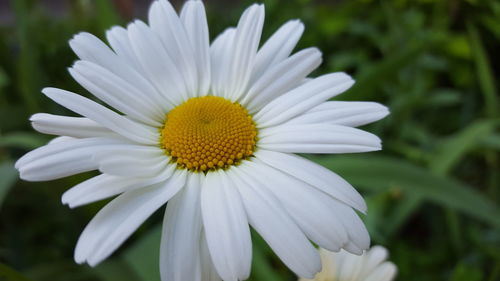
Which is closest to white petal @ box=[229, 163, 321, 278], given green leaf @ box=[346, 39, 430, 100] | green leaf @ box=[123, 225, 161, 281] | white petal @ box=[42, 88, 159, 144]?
white petal @ box=[42, 88, 159, 144]

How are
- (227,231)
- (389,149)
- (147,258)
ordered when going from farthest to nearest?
(389,149)
(147,258)
(227,231)

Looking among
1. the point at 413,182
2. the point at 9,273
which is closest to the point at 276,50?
the point at 9,273

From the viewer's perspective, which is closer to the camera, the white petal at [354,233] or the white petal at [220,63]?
the white petal at [354,233]

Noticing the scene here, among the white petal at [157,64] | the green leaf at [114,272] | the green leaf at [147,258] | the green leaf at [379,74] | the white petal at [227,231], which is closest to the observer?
the white petal at [227,231]

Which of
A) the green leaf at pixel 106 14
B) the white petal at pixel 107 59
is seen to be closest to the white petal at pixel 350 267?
the white petal at pixel 107 59

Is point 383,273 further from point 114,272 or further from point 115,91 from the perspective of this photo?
point 114,272

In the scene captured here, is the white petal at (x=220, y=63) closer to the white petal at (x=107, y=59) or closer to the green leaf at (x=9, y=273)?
the white petal at (x=107, y=59)
